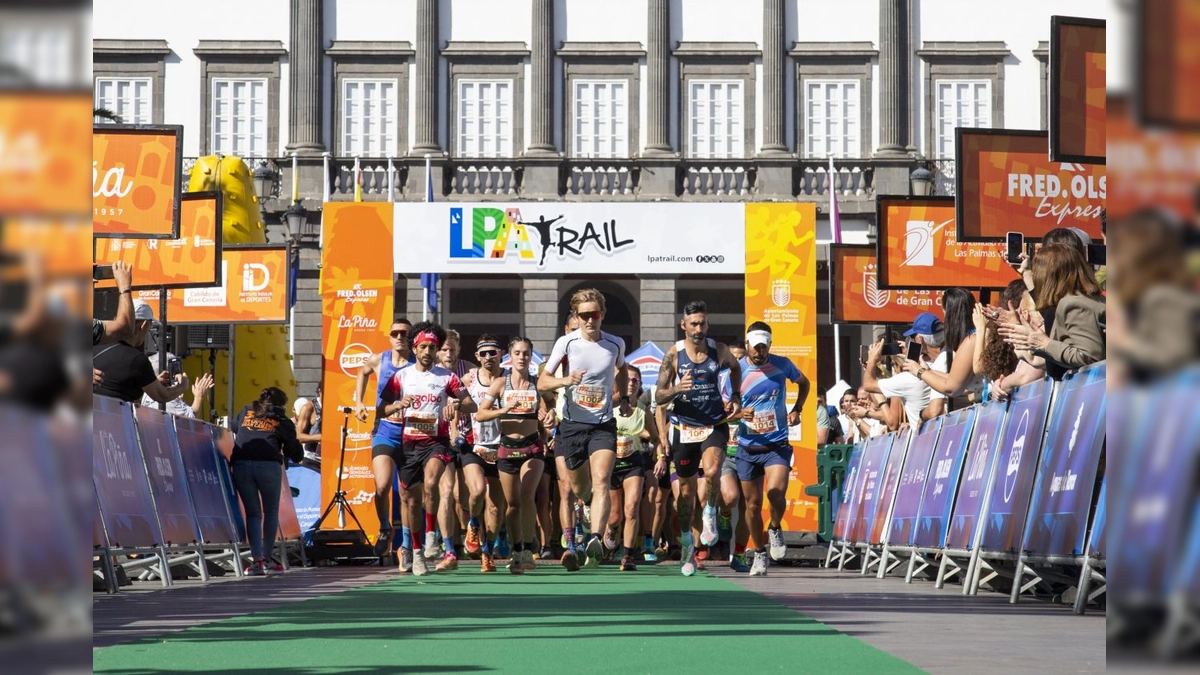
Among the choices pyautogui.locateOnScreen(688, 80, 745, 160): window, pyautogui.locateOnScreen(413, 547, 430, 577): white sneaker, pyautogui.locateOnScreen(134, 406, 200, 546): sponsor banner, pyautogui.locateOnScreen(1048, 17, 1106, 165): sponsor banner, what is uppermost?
pyautogui.locateOnScreen(688, 80, 745, 160): window

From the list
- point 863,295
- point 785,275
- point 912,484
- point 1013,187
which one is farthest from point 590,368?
point 863,295

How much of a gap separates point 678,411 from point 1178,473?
13.9 m

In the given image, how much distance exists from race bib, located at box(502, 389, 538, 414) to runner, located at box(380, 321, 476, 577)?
1.51 ft

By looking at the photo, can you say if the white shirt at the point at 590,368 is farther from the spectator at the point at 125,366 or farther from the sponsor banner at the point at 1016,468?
Answer: the sponsor banner at the point at 1016,468

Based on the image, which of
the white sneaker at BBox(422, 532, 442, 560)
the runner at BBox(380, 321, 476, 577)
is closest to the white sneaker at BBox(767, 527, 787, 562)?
the runner at BBox(380, 321, 476, 577)

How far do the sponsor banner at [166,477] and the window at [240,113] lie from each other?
3865 centimetres

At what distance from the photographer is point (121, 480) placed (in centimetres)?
1210

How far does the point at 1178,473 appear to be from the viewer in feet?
2.64

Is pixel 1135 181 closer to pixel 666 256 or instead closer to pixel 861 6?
pixel 666 256

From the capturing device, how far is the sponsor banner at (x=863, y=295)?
86.7 ft

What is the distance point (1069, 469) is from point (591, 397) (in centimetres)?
548

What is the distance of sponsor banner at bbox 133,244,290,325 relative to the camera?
31250 millimetres

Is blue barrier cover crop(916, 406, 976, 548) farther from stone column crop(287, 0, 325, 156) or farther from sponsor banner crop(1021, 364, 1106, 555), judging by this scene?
stone column crop(287, 0, 325, 156)

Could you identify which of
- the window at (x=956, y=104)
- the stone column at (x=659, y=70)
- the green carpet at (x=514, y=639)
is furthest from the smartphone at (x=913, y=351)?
the window at (x=956, y=104)
